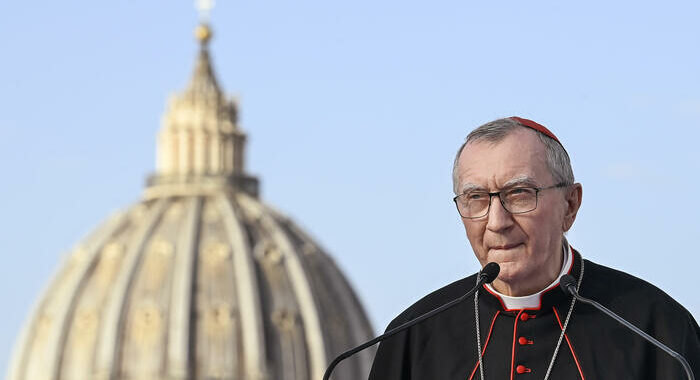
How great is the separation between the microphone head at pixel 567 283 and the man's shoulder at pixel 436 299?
388 mm

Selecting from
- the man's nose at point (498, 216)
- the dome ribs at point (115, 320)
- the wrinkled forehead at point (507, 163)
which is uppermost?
the wrinkled forehead at point (507, 163)

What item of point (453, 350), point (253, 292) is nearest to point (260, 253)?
point (253, 292)

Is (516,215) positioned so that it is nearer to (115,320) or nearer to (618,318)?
(618,318)

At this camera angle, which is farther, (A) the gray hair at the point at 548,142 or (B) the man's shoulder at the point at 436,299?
(B) the man's shoulder at the point at 436,299

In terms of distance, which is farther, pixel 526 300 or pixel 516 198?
pixel 526 300

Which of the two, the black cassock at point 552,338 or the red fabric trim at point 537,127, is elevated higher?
the red fabric trim at point 537,127

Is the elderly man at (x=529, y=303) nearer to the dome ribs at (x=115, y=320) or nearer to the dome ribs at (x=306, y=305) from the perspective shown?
the dome ribs at (x=306, y=305)

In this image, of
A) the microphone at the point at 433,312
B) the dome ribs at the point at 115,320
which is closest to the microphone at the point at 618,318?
the microphone at the point at 433,312

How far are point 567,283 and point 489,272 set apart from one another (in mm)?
263

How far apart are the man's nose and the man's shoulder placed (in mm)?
394

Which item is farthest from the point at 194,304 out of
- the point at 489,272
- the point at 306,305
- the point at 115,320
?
the point at 489,272

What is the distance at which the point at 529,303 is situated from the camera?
8.31 m

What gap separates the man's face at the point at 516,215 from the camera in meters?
8.15

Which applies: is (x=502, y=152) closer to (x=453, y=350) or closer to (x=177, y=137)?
(x=453, y=350)
